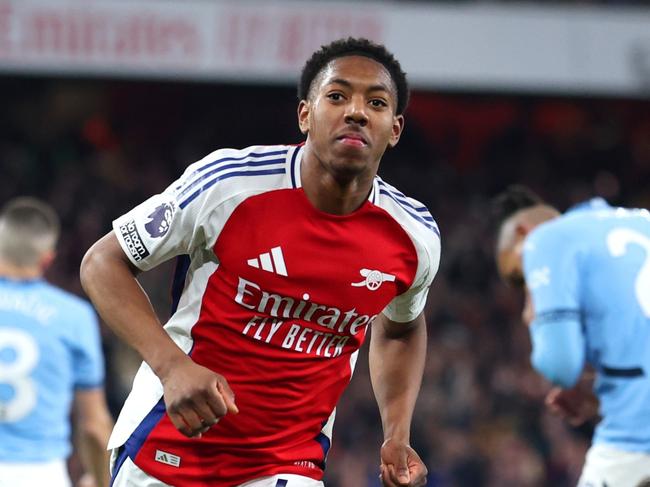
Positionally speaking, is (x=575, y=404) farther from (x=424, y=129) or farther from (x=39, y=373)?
(x=424, y=129)

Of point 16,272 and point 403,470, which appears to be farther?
point 16,272

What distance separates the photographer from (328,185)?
324 cm

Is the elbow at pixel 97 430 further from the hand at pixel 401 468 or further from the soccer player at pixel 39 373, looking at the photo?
the hand at pixel 401 468

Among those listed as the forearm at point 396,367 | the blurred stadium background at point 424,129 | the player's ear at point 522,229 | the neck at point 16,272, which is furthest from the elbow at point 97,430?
the blurred stadium background at point 424,129

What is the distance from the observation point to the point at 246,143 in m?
14.4

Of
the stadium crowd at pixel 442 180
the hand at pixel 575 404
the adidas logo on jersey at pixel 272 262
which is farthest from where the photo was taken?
the stadium crowd at pixel 442 180

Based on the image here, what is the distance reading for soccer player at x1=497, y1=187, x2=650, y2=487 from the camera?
138 inches

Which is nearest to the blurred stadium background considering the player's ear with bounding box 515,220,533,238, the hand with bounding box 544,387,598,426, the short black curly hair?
the player's ear with bounding box 515,220,533,238

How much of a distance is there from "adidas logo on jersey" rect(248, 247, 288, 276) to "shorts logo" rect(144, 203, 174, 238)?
0.80 ft

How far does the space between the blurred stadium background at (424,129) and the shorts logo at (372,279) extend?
7.07 metres

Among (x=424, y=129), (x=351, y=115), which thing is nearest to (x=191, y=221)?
(x=351, y=115)

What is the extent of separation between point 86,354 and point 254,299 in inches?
92.8

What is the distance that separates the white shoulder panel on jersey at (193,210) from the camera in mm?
3068

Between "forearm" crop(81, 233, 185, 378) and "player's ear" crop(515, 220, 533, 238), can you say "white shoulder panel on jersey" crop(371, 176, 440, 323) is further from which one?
"player's ear" crop(515, 220, 533, 238)
